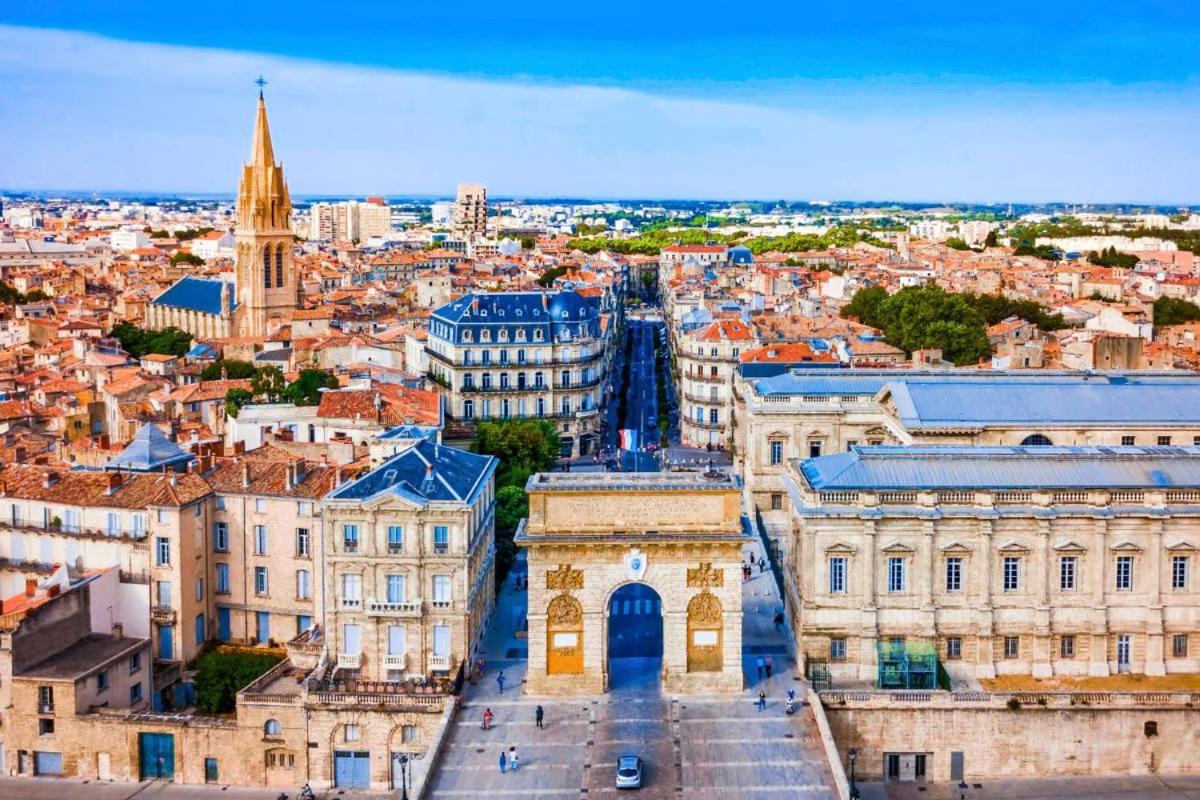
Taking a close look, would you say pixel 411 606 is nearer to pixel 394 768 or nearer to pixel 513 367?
pixel 394 768

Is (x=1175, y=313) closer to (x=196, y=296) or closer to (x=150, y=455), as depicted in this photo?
(x=196, y=296)

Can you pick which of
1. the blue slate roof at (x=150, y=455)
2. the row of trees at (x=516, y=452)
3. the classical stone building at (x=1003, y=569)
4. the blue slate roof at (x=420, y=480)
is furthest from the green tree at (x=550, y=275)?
the classical stone building at (x=1003, y=569)

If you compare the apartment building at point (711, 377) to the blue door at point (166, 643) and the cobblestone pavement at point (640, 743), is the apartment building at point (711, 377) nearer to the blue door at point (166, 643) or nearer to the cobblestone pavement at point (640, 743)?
the cobblestone pavement at point (640, 743)

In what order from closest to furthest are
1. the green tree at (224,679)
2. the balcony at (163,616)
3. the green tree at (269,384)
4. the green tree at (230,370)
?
the green tree at (224,679) < the balcony at (163,616) < the green tree at (269,384) < the green tree at (230,370)

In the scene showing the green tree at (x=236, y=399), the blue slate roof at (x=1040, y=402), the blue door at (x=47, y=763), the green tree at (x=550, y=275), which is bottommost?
the blue door at (x=47, y=763)

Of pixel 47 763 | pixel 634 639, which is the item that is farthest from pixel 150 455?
pixel 634 639

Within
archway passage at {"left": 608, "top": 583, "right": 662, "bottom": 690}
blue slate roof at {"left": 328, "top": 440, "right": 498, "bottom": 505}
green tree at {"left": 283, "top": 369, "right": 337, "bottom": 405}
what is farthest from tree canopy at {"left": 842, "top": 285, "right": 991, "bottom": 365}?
blue slate roof at {"left": 328, "top": 440, "right": 498, "bottom": 505}

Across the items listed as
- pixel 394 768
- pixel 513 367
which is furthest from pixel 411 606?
pixel 513 367
